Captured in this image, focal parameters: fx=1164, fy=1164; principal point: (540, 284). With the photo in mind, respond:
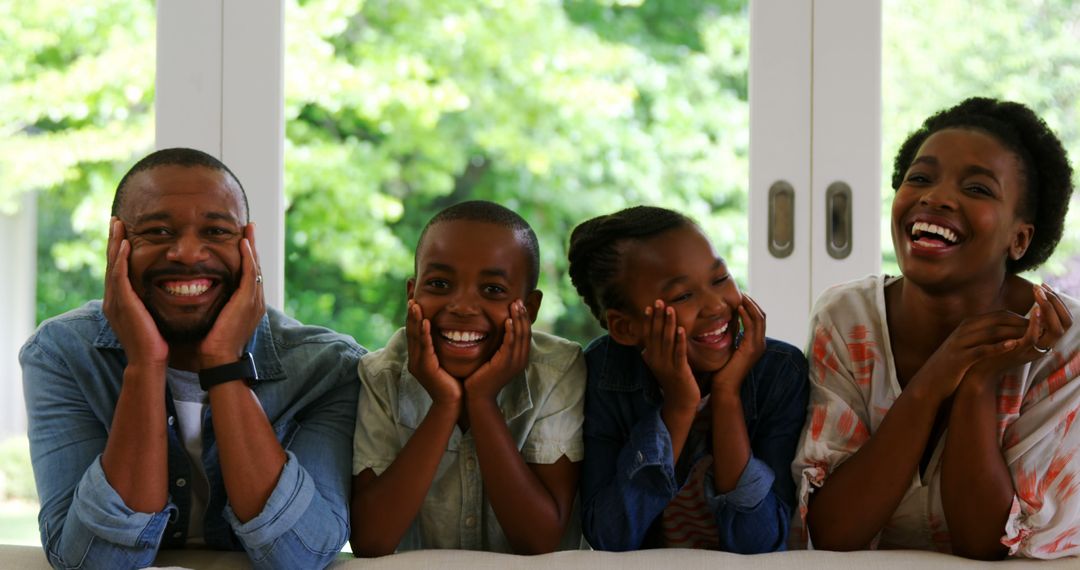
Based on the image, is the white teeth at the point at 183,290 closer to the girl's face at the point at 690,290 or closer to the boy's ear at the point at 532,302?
the boy's ear at the point at 532,302

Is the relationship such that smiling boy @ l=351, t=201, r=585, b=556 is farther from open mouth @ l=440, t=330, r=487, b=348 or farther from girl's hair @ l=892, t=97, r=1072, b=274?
girl's hair @ l=892, t=97, r=1072, b=274

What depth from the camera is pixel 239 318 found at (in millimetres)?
1725

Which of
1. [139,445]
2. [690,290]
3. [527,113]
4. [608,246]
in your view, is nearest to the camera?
[139,445]

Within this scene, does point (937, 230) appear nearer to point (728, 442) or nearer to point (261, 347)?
point (728, 442)

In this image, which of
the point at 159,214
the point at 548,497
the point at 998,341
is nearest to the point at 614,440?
the point at 548,497

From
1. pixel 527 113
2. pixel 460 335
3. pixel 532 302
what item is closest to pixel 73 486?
pixel 460 335

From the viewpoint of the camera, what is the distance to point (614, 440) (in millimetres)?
1869

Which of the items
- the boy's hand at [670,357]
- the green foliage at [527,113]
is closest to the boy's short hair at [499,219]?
the boy's hand at [670,357]

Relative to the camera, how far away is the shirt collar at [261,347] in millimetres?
1779

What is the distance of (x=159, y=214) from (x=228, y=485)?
420 millimetres

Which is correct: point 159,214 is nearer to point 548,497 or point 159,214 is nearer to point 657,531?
point 548,497

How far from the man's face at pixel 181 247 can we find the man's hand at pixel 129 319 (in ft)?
0.12

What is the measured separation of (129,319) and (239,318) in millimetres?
154

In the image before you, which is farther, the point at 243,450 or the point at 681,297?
the point at 681,297
